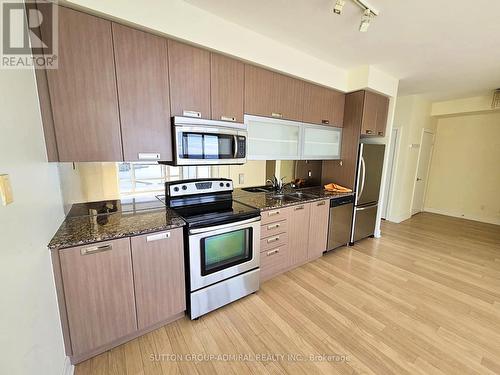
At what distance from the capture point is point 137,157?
173cm

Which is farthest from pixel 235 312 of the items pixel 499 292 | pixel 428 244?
pixel 428 244

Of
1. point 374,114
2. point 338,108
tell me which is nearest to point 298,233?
point 338,108

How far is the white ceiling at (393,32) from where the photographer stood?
5.62 feet

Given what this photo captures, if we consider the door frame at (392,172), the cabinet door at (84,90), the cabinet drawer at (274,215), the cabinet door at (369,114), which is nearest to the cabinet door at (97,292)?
the cabinet door at (84,90)

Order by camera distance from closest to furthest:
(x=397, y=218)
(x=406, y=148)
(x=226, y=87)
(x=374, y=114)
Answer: (x=226, y=87) → (x=374, y=114) → (x=406, y=148) → (x=397, y=218)

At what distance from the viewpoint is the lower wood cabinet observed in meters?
1.35

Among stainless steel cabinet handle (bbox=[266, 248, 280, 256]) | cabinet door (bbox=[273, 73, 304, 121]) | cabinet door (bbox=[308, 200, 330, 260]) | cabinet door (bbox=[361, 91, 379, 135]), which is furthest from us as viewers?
cabinet door (bbox=[361, 91, 379, 135])

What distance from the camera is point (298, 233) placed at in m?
2.59

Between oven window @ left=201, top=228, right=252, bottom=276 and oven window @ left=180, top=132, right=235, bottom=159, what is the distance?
2.47 feet

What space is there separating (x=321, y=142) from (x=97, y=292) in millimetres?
2987

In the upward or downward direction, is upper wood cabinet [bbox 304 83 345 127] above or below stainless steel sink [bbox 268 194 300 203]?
above

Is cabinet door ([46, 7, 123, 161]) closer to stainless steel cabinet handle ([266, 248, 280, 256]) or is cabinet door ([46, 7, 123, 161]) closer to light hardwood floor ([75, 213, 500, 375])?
light hardwood floor ([75, 213, 500, 375])

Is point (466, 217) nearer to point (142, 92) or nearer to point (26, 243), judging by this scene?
point (142, 92)

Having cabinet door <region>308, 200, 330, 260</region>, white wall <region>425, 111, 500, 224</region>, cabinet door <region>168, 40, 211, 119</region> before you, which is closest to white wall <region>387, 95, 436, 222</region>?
white wall <region>425, 111, 500, 224</region>
